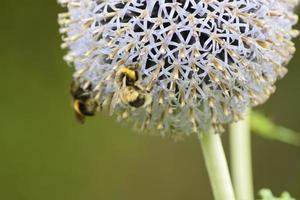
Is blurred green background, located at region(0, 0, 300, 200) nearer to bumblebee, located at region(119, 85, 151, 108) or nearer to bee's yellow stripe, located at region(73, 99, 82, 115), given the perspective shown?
bee's yellow stripe, located at region(73, 99, 82, 115)

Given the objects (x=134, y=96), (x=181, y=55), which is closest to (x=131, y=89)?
(x=134, y=96)

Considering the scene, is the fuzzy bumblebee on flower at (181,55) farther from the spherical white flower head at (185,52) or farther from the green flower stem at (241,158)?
the green flower stem at (241,158)

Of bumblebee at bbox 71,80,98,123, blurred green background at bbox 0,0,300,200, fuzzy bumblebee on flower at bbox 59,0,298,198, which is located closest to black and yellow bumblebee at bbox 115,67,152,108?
fuzzy bumblebee on flower at bbox 59,0,298,198

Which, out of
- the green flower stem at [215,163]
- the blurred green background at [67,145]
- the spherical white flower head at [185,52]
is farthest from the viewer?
the blurred green background at [67,145]

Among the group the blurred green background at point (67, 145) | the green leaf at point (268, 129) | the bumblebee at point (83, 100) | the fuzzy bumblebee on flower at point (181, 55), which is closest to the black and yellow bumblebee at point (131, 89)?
the fuzzy bumblebee on flower at point (181, 55)

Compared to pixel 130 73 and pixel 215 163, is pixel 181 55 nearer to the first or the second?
pixel 130 73

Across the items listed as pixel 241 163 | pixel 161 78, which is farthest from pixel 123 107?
pixel 241 163
